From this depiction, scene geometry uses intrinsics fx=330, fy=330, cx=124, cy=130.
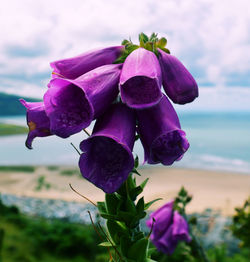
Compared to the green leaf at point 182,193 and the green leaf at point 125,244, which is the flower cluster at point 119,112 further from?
the green leaf at point 182,193

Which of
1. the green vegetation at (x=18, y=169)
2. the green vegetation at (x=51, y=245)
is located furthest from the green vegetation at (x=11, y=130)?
the green vegetation at (x=51, y=245)

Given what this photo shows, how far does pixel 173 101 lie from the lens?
30.1 inches

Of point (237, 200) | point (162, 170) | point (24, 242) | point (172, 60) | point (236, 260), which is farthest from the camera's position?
point (162, 170)

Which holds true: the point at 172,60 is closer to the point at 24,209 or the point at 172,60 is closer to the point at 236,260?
the point at 236,260

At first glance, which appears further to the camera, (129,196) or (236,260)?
(236,260)

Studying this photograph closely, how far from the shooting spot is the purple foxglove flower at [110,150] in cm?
64

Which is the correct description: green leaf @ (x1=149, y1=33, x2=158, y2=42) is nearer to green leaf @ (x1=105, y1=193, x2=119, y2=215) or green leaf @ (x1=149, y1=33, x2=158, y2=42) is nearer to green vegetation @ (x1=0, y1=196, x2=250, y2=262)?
green leaf @ (x1=105, y1=193, x2=119, y2=215)

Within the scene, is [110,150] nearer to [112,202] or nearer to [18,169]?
[112,202]

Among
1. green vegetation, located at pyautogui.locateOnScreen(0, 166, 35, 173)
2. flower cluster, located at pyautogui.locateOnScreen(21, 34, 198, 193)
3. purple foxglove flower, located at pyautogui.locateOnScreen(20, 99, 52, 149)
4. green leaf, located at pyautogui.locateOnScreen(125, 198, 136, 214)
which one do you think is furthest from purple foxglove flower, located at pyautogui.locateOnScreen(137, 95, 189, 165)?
green vegetation, located at pyautogui.locateOnScreen(0, 166, 35, 173)

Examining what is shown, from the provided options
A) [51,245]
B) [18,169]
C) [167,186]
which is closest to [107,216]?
[51,245]

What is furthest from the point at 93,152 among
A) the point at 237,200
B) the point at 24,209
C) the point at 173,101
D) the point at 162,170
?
the point at 162,170

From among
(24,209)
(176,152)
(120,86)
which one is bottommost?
(24,209)

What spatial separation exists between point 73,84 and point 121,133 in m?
0.15

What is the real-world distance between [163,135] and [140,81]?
126mm
